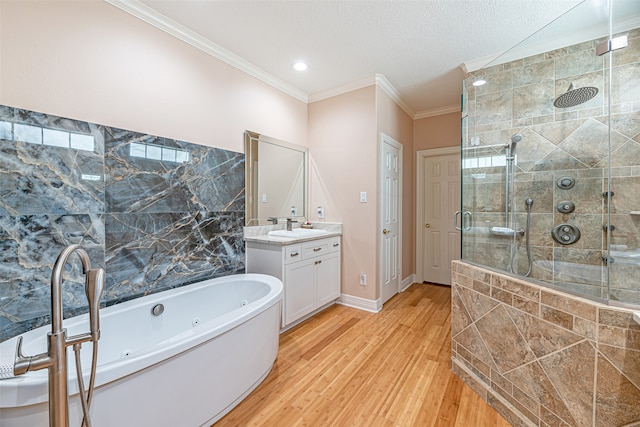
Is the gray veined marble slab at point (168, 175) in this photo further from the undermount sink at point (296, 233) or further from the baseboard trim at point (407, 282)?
the baseboard trim at point (407, 282)

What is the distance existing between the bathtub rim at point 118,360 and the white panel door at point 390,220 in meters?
1.68

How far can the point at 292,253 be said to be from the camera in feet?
8.27

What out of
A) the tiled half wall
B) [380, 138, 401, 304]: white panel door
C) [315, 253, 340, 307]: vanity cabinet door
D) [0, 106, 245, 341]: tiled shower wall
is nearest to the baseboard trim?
[380, 138, 401, 304]: white panel door

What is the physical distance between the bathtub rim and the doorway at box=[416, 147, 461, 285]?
2891 millimetres

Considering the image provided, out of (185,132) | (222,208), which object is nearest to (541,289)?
(222,208)

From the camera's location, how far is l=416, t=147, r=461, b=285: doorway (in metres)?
3.87

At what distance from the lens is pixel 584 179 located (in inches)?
83.4

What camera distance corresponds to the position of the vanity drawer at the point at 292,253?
2.46m

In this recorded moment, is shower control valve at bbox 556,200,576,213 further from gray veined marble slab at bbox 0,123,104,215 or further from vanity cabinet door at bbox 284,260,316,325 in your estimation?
gray veined marble slab at bbox 0,123,104,215

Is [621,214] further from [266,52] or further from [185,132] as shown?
[185,132]

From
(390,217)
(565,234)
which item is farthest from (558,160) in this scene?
(390,217)

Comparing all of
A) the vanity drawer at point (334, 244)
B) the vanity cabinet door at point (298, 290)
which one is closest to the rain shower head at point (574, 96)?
the vanity drawer at point (334, 244)

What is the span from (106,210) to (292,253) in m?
1.45

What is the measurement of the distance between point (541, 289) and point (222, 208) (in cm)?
239
